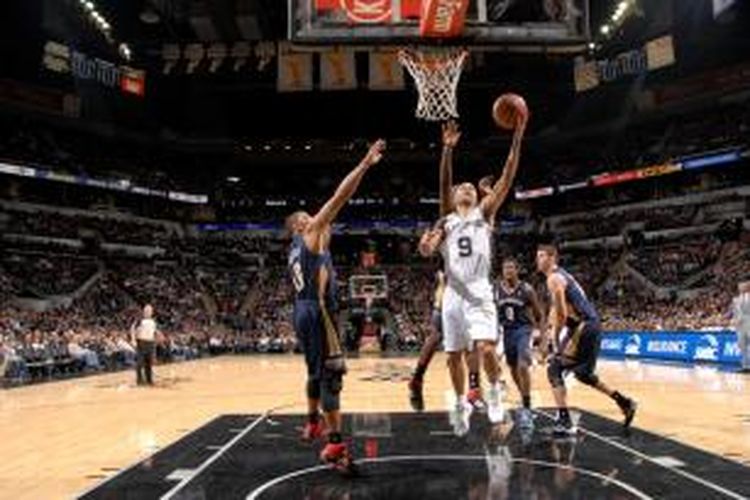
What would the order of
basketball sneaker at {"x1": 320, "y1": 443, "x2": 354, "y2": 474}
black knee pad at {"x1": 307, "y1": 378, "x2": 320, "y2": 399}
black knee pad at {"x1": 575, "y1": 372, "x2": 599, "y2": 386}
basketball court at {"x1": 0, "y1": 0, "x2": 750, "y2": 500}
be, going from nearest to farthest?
basketball court at {"x1": 0, "y1": 0, "x2": 750, "y2": 500}
basketball sneaker at {"x1": 320, "y1": 443, "x2": 354, "y2": 474}
black knee pad at {"x1": 307, "y1": 378, "x2": 320, "y2": 399}
black knee pad at {"x1": 575, "y1": 372, "x2": 599, "y2": 386}

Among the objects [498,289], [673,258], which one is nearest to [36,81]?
[673,258]

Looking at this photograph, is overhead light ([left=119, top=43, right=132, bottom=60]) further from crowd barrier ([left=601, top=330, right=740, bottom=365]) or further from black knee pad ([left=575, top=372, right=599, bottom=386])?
black knee pad ([left=575, top=372, right=599, bottom=386])

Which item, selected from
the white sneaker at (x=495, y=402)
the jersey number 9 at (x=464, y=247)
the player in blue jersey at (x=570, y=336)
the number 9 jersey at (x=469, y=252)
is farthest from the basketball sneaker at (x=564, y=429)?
the jersey number 9 at (x=464, y=247)

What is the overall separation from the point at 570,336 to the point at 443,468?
3056mm

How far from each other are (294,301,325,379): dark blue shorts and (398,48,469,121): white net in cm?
780

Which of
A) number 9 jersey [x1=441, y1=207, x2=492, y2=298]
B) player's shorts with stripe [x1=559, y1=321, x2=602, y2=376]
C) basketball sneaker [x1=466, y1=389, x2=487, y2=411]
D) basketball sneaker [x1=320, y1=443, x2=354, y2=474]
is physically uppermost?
number 9 jersey [x1=441, y1=207, x2=492, y2=298]

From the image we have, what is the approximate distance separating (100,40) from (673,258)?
30.1 metres

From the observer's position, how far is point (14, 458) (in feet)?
30.4

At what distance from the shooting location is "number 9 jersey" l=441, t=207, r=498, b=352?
27.5ft

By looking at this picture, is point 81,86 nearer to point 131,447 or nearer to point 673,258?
point 673,258

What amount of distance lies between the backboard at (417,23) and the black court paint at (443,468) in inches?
264

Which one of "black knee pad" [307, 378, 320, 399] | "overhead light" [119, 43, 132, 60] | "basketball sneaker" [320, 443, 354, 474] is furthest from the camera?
"overhead light" [119, 43, 132, 60]

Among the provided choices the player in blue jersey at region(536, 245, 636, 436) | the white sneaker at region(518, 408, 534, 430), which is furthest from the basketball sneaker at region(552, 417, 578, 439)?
the white sneaker at region(518, 408, 534, 430)

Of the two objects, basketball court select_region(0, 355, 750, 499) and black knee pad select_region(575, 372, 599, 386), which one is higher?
black knee pad select_region(575, 372, 599, 386)
